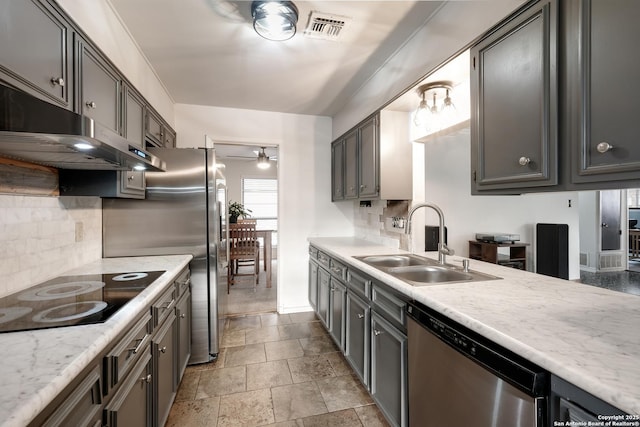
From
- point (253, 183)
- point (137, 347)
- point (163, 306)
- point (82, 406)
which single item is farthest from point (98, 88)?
point (253, 183)

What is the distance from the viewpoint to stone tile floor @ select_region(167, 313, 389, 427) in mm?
1822

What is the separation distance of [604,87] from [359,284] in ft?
5.15

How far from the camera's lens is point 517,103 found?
1.23m

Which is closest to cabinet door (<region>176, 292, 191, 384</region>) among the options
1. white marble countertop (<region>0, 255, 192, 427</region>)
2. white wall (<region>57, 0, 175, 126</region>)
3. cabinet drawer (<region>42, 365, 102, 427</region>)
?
white marble countertop (<region>0, 255, 192, 427</region>)

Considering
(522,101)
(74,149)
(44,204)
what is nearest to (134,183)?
(44,204)

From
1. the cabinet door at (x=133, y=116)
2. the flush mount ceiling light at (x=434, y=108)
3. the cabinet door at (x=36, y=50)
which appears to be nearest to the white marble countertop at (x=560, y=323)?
the flush mount ceiling light at (x=434, y=108)

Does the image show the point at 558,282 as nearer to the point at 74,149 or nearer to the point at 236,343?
the point at 74,149

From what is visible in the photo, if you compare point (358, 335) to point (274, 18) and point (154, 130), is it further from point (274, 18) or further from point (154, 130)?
point (154, 130)

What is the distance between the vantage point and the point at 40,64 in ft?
3.70

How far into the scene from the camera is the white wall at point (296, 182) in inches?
140

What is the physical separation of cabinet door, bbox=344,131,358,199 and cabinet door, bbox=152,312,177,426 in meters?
1.99

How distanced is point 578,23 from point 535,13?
20 cm

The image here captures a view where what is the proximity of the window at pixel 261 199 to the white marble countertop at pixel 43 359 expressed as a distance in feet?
20.3

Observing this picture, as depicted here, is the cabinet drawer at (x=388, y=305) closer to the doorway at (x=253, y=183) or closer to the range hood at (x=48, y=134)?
the range hood at (x=48, y=134)
